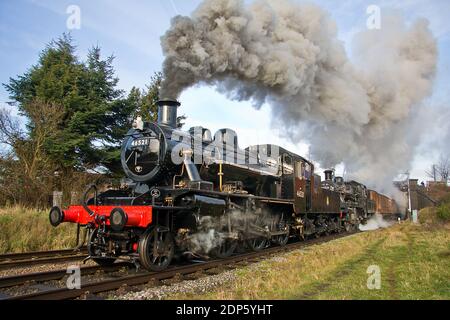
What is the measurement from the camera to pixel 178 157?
26.8 ft

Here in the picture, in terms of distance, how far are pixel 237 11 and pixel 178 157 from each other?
5.86 m

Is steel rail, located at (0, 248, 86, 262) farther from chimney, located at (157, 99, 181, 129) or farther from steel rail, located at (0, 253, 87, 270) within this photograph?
chimney, located at (157, 99, 181, 129)

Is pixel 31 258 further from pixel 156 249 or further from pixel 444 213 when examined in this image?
pixel 444 213

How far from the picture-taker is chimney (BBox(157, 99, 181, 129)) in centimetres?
891

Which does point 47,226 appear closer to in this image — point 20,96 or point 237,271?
point 237,271

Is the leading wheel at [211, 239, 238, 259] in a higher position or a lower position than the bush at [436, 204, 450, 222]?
lower

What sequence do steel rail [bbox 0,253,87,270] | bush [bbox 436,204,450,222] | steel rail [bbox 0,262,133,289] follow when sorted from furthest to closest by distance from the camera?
1. bush [bbox 436,204,450,222]
2. steel rail [bbox 0,253,87,270]
3. steel rail [bbox 0,262,133,289]

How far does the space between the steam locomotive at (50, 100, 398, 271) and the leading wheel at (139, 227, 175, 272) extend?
0.02m

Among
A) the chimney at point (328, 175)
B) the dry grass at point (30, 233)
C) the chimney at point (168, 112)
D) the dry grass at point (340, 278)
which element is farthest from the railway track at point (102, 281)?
the chimney at point (328, 175)

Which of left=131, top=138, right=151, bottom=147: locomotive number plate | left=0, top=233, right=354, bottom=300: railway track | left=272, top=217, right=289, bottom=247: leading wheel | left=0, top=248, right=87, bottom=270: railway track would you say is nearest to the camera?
left=0, top=233, right=354, bottom=300: railway track

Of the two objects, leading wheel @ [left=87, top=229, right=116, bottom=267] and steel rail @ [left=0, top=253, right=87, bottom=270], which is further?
steel rail @ [left=0, top=253, right=87, bottom=270]

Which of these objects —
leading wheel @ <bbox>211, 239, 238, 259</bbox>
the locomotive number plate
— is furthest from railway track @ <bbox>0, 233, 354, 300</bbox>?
the locomotive number plate

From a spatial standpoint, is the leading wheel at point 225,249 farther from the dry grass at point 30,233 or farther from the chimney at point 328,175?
the chimney at point 328,175

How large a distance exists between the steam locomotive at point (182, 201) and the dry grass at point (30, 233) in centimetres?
374
